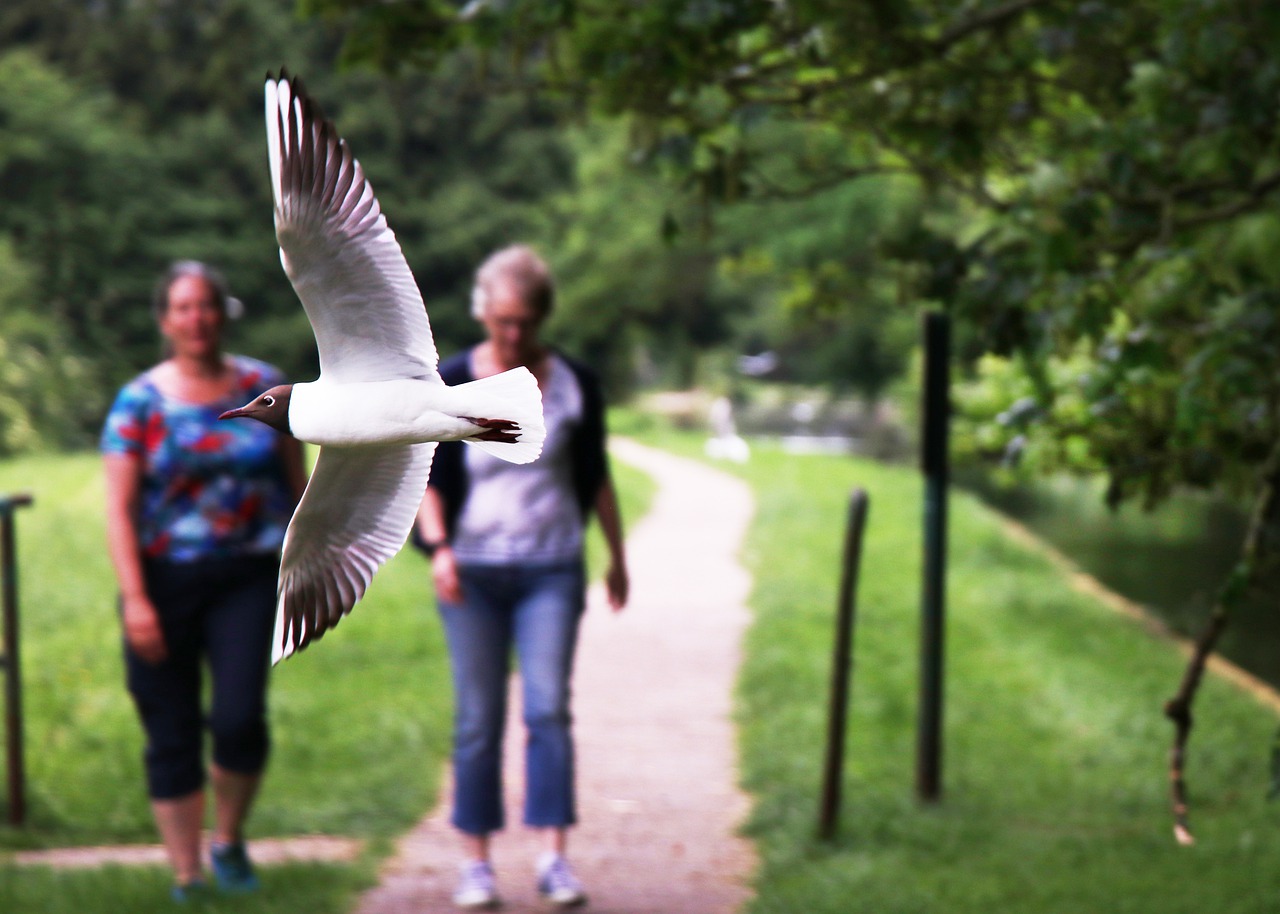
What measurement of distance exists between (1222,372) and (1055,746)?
4606 mm

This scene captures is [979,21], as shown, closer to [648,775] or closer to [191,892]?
[191,892]

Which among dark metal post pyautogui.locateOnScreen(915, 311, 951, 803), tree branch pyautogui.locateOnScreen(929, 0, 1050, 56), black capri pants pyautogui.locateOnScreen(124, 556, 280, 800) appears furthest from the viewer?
dark metal post pyautogui.locateOnScreen(915, 311, 951, 803)

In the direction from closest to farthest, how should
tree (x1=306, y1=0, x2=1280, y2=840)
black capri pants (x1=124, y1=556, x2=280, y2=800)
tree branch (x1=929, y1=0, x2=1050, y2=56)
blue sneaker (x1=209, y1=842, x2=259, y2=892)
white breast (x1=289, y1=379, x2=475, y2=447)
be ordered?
white breast (x1=289, y1=379, x2=475, y2=447) < tree (x1=306, y1=0, x2=1280, y2=840) < tree branch (x1=929, y1=0, x2=1050, y2=56) < black capri pants (x1=124, y1=556, x2=280, y2=800) < blue sneaker (x1=209, y1=842, x2=259, y2=892)

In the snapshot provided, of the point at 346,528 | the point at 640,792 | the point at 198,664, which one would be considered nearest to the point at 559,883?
the point at 198,664

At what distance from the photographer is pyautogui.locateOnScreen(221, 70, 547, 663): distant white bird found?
1272 mm

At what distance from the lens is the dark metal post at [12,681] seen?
5.78 metres

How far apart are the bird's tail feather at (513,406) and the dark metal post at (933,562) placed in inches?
202

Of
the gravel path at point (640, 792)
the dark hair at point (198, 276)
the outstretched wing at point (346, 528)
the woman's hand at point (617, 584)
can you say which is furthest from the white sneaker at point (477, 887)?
the outstretched wing at point (346, 528)

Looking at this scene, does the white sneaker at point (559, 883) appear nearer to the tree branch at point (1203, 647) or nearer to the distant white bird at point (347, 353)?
the tree branch at point (1203, 647)

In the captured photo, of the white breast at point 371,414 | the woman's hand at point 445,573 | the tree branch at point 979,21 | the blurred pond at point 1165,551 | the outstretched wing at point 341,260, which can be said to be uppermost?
the tree branch at point 979,21

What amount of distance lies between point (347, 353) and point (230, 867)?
3.81m

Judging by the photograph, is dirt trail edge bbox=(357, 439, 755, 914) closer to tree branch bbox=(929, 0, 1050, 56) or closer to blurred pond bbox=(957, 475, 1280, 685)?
tree branch bbox=(929, 0, 1050, 56)

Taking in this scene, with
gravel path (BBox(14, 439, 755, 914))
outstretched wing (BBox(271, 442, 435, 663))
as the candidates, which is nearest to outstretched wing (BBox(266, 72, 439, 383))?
outstretched wing (BBox(271, 442, 435, 663))

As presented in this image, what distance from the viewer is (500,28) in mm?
3648
